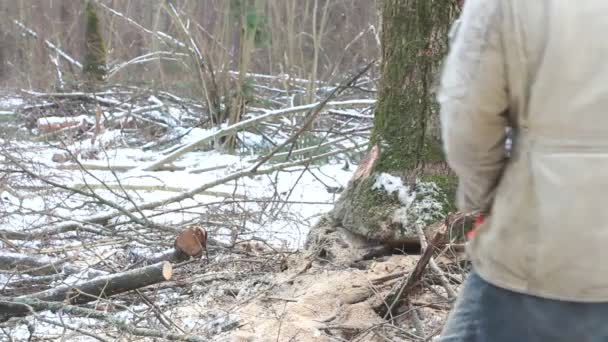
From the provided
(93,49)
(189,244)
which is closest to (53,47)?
(93,49)

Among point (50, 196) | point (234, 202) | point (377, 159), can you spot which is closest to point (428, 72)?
point (377, 159)

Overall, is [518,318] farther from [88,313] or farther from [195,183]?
[195,183]

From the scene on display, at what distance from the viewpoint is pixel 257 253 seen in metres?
4.18

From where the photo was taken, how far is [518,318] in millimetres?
1341

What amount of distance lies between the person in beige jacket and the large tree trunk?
196cm

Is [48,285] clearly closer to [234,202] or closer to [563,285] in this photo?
[234,202]

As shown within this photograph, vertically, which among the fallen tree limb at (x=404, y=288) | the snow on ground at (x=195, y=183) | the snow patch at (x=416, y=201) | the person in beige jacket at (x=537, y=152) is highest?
the person in beige jacket at (x=537, y=152)

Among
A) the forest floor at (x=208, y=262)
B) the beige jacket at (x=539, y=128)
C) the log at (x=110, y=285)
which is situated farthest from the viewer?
the log at (x=110, y=285)

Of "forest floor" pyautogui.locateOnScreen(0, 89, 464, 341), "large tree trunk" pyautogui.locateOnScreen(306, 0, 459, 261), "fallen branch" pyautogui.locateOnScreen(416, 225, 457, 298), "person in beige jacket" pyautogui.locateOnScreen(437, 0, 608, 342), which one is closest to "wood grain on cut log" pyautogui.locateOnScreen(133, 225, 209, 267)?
"forest floor" pyautogui.locateOnScreen(0, 89, 464, 341)

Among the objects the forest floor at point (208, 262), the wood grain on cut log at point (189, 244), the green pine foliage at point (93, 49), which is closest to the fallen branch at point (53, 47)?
the green pine foliage at point (93, 49)

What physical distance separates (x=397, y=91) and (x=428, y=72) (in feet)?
0.64

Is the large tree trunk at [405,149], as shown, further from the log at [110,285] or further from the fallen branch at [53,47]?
the fallen branch at [53,47]

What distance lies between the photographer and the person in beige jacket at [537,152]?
3.84ft

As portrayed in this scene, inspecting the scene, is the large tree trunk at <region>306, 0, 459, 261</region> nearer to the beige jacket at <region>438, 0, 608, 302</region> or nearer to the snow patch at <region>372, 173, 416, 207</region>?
the snow patch at <region>372, 173, 416, 207</region>
